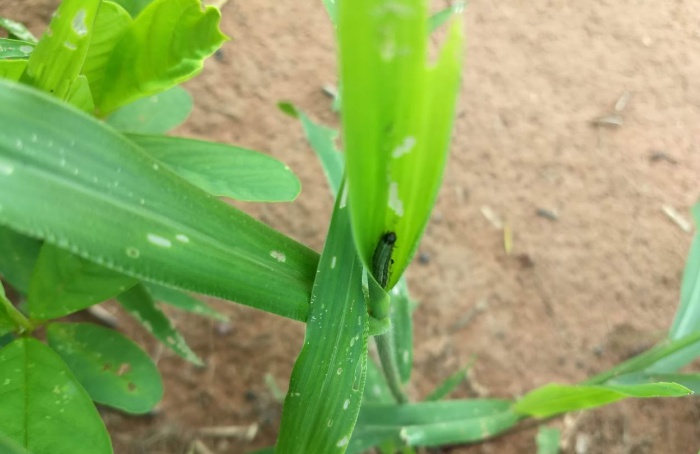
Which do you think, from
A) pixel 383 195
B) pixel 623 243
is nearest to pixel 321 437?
pixel 383 195

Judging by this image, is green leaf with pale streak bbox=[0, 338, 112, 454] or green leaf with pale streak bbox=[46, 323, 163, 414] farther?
green leaf with pale streak bbox=[46, 323, 163, 414]

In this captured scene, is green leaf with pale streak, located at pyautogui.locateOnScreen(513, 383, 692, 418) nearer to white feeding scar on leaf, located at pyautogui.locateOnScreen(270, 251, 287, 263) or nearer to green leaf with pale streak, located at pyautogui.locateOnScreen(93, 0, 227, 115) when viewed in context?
white feeding scar on leaf, located at pyautogui.locateOnScreen(270, 251, 287, 263)

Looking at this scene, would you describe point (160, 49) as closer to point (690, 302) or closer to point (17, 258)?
point (17, 258)

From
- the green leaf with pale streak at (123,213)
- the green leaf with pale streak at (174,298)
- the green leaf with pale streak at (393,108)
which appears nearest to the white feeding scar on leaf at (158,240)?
the green leaf with pale streak at (123,213)

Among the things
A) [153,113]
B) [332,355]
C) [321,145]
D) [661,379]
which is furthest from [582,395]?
[153,113]

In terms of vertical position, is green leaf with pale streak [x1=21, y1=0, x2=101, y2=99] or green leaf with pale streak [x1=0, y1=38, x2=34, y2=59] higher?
green leaf with pale streak [x1=21, y1=0, x2=101, y2=99]

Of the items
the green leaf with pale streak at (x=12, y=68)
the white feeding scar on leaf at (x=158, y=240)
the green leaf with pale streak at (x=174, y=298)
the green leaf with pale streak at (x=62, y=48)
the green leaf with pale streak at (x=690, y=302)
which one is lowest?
the green leaf with pale streak at (x=690, y=302)

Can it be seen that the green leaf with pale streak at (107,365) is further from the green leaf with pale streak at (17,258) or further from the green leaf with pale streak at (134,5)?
the green leaf with pale streak at (134,5)

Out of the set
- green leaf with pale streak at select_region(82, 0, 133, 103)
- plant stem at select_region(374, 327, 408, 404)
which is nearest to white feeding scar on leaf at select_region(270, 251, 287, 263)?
plant stem at select_region(374, 327, 408, 404)
